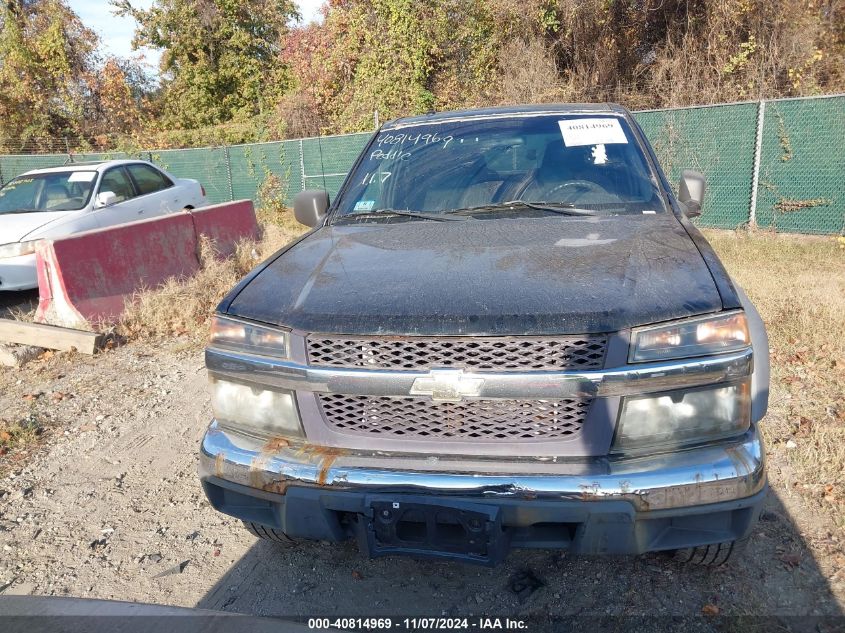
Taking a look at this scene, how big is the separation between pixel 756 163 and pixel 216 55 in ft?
74.7

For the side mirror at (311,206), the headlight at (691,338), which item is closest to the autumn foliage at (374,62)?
the side mirror at (311,206)

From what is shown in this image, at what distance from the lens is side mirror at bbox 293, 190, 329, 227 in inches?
140

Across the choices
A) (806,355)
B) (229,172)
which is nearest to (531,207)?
(806,355)

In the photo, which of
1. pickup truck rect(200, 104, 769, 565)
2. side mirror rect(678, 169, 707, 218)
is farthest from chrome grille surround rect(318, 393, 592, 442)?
side mirror rect(678, 169, 707, 218)

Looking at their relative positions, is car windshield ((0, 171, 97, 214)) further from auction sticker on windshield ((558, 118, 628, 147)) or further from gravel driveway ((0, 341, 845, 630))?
auction sticker on windshield ((558, 118, 628, 147))

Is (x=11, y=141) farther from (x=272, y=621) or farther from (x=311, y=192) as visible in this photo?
(x=272, y=621)

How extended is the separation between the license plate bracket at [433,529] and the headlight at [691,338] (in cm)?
67

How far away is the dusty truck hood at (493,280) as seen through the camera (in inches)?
75.9

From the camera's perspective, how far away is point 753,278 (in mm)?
6426

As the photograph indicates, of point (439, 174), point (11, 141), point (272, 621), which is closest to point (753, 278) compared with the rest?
point (439, 174)

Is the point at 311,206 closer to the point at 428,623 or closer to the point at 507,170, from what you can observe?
the point at 507,170

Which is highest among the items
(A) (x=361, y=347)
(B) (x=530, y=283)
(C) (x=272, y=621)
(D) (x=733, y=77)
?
(D) (x=733, y=77)

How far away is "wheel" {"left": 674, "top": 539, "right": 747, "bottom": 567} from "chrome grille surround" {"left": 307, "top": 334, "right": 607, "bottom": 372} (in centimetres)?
92

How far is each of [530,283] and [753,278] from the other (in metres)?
5.31
